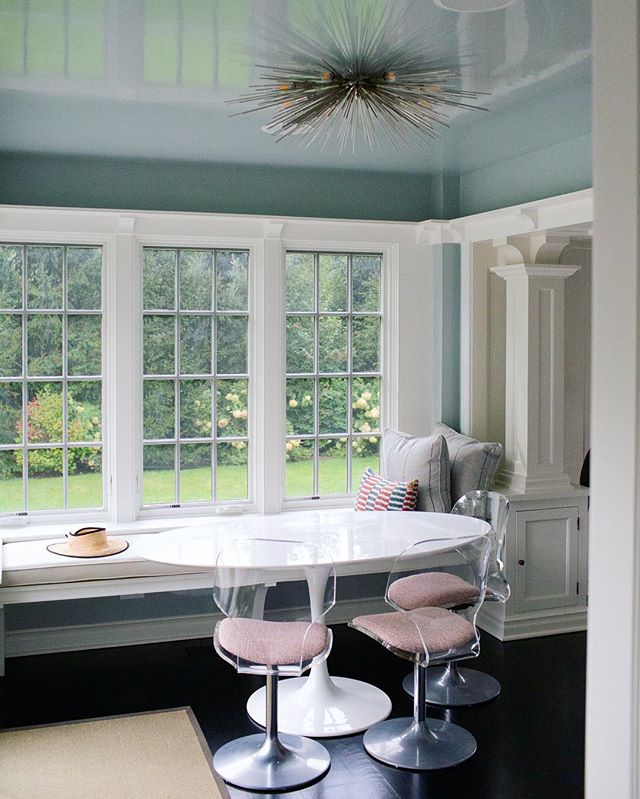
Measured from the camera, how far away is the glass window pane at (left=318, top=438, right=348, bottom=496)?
541cm

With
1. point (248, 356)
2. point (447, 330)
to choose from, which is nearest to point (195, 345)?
point (248, 356)

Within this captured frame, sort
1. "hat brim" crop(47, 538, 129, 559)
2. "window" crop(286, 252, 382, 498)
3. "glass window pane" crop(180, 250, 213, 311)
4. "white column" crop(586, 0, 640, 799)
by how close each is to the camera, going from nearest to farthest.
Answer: "white column" crop(586, 0, 640, 799) < "hat brim" crop(47, 538, 129, 559) < "glass window pane" crop(180, 250, 213, 311) < "window" crop(286, 252, 382, 498)

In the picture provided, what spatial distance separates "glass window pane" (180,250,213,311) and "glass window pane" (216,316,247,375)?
0.14 m

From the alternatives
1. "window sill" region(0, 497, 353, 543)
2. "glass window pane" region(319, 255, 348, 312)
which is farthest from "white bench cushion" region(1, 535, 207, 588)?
"glass window pane" region(319, 255, 348, 312)

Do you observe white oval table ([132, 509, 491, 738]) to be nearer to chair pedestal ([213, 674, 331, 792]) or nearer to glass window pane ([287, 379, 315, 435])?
chair pedestal ([213, 674, 331, 792])

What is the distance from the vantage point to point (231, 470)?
5246 mm

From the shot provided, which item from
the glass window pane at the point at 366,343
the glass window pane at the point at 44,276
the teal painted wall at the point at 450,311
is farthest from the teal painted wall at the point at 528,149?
the glass window pane at the point at 44,276

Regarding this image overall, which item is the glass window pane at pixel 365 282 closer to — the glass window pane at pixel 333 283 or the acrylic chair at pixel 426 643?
the glass window pane at pixel 333 283

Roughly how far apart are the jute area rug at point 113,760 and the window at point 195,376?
5.03ft

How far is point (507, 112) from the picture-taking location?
13.5 feet

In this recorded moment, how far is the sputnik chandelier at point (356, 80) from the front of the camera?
2977 mm

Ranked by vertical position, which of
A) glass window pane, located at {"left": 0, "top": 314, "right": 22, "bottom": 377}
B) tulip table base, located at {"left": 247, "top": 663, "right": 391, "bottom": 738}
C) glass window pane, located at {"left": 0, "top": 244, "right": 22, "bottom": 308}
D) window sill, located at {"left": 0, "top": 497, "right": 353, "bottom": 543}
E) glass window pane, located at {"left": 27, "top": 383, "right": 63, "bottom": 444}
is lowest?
tulip table base, located at {"left": 247, "top": 663, "right": 391, "bottom": 738}

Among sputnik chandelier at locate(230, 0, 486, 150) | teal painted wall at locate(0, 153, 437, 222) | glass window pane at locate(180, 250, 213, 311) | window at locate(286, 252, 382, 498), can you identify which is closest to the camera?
sputnik chandelier at locate(230, 0, 486, 150)

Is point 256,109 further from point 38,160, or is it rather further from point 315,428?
point 315,428
